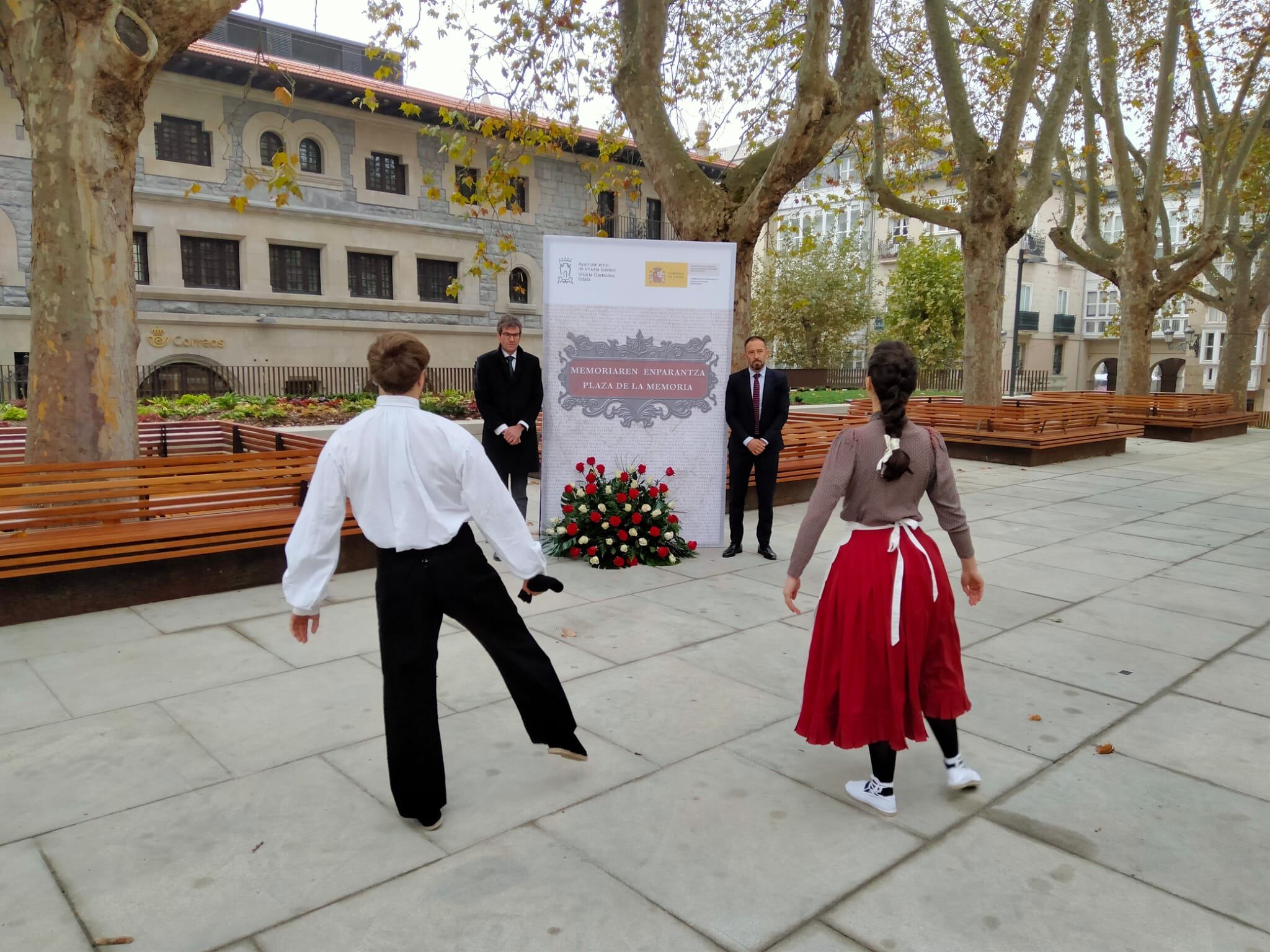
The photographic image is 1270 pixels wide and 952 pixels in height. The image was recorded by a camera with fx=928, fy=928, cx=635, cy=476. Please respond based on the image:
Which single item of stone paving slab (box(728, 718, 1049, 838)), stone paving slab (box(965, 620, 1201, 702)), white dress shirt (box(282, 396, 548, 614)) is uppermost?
white dress shirt (box(282, 396, 548, 614))

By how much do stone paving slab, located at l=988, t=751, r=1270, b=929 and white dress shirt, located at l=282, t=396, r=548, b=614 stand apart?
239 centimetres


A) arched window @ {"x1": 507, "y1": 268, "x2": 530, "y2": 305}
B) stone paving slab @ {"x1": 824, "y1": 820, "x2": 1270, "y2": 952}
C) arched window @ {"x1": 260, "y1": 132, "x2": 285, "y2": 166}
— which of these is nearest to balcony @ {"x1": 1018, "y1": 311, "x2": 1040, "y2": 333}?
arched window @ {"x1": 507, "y1": 268, "x2": 530, "y2": 305}

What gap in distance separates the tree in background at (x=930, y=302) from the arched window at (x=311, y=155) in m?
23.3

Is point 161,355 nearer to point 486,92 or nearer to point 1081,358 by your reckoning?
point 486,92

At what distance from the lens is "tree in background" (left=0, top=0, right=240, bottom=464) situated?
21.5 feet

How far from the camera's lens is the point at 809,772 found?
4023 millimetres

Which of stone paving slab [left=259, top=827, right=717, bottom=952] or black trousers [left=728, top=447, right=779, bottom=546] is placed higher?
black trousers [left=728, top=447, right=779, bottom=546]

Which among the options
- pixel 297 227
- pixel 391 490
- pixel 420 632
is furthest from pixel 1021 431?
pixel 297 227

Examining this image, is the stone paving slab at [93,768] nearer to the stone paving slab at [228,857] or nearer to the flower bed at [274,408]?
the stone paving slab at [228,857]

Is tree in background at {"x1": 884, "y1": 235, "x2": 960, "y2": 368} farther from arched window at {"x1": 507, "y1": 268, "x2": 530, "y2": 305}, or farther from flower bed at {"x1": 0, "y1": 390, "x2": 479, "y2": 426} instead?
flower bed at {"x1": 0, "y1": 390, "x2": 479, "y2": 426}

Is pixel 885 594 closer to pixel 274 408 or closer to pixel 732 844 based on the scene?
pixel 732 844

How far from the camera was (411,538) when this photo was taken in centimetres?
333

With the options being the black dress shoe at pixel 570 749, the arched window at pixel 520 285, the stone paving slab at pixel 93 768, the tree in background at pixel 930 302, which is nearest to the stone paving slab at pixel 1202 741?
the black dress shoe at pixel 570 749

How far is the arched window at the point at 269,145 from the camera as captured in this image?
25094 mm
